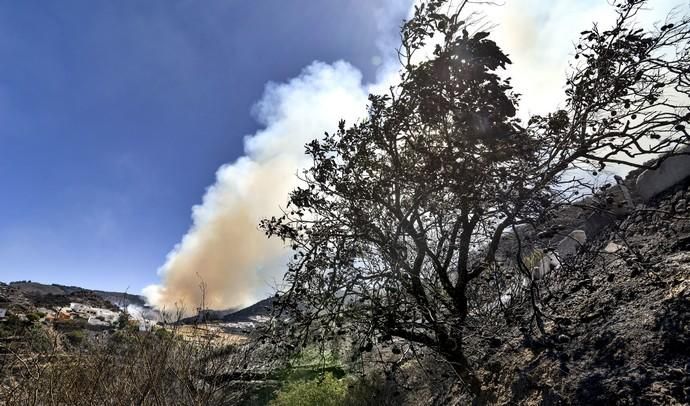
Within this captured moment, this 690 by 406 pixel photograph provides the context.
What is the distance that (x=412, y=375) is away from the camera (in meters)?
8.28

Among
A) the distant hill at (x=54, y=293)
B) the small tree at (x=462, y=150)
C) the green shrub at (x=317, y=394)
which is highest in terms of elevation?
the distant hill at (x=54, y=293)

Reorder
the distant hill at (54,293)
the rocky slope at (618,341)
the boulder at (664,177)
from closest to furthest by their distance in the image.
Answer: the rocky slope at (618,341)
the boulder at (664,177)
the distant hill at (54,293)

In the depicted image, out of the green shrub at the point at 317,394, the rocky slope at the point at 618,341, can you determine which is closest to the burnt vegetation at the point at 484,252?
the rocky slope at the point at 618,341

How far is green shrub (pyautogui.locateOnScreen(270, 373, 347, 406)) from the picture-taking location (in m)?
8.15

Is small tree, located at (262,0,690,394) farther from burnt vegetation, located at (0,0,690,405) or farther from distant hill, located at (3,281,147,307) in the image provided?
distant hill, located at (3,281,147,307)

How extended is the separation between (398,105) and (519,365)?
11.5 ft

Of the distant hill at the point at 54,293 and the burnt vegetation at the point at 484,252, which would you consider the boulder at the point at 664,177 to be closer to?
the burnt vegetation at the point at 484,252

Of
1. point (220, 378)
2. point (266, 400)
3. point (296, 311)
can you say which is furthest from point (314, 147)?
point (266, 400)

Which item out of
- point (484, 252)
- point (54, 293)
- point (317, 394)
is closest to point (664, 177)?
point (484, 252)

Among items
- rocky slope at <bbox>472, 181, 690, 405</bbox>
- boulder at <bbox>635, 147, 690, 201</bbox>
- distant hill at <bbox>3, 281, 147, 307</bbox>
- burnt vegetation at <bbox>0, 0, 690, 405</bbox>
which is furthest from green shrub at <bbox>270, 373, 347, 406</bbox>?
distant hill at <bbox>3, 281, 147, 307</bbox>

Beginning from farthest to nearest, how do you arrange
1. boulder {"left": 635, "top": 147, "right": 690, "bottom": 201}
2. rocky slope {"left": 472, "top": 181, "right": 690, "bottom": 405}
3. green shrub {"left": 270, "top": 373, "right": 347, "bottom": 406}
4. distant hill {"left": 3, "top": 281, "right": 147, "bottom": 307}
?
distant hill {"left": 3, "top": 281, "right": 147, "bottom": 307}
green shrub {"left": 270, "top": 373, "right": 347, "bottom": 406}
boulder {"left": 635, "top": 147, "right": 690, "bottom": 201}
rocky slope {"left": 472, "top": 181, "right": 690, "bottom": 405}

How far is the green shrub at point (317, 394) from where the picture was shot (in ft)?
26.7

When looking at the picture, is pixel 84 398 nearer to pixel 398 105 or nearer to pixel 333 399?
pixel 333 399

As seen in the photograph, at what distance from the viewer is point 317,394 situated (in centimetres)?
834
